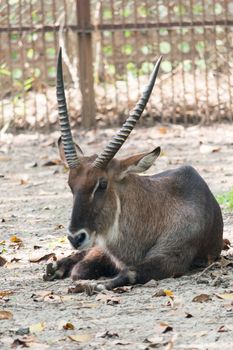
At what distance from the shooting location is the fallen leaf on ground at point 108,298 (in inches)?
263

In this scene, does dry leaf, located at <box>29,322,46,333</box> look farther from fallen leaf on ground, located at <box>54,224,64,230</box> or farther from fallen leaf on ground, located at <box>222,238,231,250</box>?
fallen leaf on ground, located at <box>54,224,64,230</box>

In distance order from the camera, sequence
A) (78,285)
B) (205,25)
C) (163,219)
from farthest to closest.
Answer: (205,25)
(163,219)
(78,285)

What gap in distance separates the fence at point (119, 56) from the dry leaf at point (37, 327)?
889 cm

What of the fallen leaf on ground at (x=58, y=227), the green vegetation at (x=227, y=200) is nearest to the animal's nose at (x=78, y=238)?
the fallen leaf on ground at (x=58, y=227)

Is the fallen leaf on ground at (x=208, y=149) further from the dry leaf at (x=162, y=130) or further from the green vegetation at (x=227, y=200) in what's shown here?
the green vegetation at (x=227, y=200)

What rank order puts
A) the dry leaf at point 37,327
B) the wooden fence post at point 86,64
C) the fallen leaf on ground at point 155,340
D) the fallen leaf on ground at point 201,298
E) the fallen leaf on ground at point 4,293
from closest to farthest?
the fallen leaf on ground at point 155,340 → the dry leaf at point 37,327 → the fallen leaf on ground at point 201,298 → the fallen leaf on ground at point 4,293 → the wooden fence post at point 86,64

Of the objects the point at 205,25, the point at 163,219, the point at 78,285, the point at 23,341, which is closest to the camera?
the point at 23,341

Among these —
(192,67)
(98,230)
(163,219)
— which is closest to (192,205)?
(163,219)

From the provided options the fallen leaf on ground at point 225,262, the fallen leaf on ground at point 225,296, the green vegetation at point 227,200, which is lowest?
the fallen leaf on ground at point 225,296

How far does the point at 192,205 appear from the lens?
7.64 meters

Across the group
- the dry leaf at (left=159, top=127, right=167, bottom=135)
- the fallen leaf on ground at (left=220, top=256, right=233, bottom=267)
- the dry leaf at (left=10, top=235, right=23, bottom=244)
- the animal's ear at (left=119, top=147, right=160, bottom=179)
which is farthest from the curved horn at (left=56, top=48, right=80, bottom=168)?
the dry leaf at (left=159, top=127, right=167, bottom=135)

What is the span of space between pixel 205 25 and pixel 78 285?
8.25m

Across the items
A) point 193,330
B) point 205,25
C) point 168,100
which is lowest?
point 193,330

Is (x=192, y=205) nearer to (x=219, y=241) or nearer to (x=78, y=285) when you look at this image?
(x=219, y=241)
